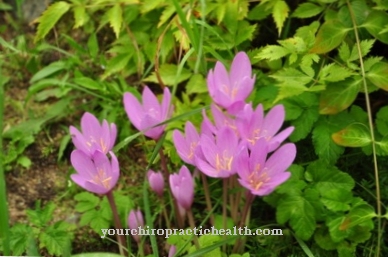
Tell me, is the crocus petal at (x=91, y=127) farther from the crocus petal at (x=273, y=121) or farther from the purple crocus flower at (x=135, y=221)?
the crocus petal at (x=273, y=121)

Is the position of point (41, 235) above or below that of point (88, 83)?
below

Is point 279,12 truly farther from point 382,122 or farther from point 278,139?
point 278,139

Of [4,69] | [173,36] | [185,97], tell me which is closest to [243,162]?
[185,97]

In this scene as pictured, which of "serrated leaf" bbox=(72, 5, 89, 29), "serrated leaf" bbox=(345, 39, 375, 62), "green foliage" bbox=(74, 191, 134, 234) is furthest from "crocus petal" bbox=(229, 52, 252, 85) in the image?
"serrated leaf" bbox=(72, 5, 89, 29)

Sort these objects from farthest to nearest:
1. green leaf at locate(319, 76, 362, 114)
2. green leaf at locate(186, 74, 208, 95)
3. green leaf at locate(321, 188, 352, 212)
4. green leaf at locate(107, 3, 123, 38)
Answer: green leaf at locate(107, 3, 123, 38) < green leaf at locate(186, 74, 208, 95) < green leaf at locate(319, 76, 362, 114) < green leaf at locate(321, 188, 352, 212)

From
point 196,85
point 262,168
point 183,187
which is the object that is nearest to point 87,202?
point 183,187

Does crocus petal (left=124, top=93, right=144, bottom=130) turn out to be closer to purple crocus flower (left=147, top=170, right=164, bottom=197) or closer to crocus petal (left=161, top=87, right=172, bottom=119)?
crocus petal (left=161, top=87, right=172, bottom=119)

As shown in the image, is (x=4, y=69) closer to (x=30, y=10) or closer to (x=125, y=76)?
(x=30, y=10)
